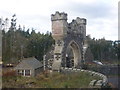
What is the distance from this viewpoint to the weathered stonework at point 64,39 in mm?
36625

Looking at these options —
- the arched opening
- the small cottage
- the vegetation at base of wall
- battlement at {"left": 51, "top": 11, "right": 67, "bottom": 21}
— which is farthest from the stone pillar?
the vegetation at base of wall

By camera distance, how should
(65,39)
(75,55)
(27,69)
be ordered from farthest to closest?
(75,55), (65,39), (27,69)

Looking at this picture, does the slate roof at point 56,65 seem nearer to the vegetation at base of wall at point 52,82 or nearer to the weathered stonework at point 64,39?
the weathered stonework at point 64,39

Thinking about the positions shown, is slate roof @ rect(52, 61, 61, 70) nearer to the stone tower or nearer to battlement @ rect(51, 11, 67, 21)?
the stone tower

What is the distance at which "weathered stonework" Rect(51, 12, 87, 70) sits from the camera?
36625 millimetres

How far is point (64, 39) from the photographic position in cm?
3712

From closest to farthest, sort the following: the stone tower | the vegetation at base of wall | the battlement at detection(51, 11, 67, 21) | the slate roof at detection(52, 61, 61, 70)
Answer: the vegetation at base of wall → the slate roof at detection(52, 61, 61, 70) → the battlement at detection(51, 11, 67, 21) → the stone tower

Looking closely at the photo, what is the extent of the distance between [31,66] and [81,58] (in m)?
9.03

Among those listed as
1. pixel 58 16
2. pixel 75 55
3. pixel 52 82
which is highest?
pixel 58 16

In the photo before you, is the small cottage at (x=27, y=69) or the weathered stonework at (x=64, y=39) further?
the weathered stonework at (x=64, y=39)

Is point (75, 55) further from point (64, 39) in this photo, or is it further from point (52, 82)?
point (52, 82)

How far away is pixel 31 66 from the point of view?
1380 inches

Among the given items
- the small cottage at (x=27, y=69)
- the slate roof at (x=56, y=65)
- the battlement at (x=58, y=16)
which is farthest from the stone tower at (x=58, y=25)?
the small cottage at (x=27, y=69)

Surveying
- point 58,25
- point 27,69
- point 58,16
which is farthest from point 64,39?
point 27,69
